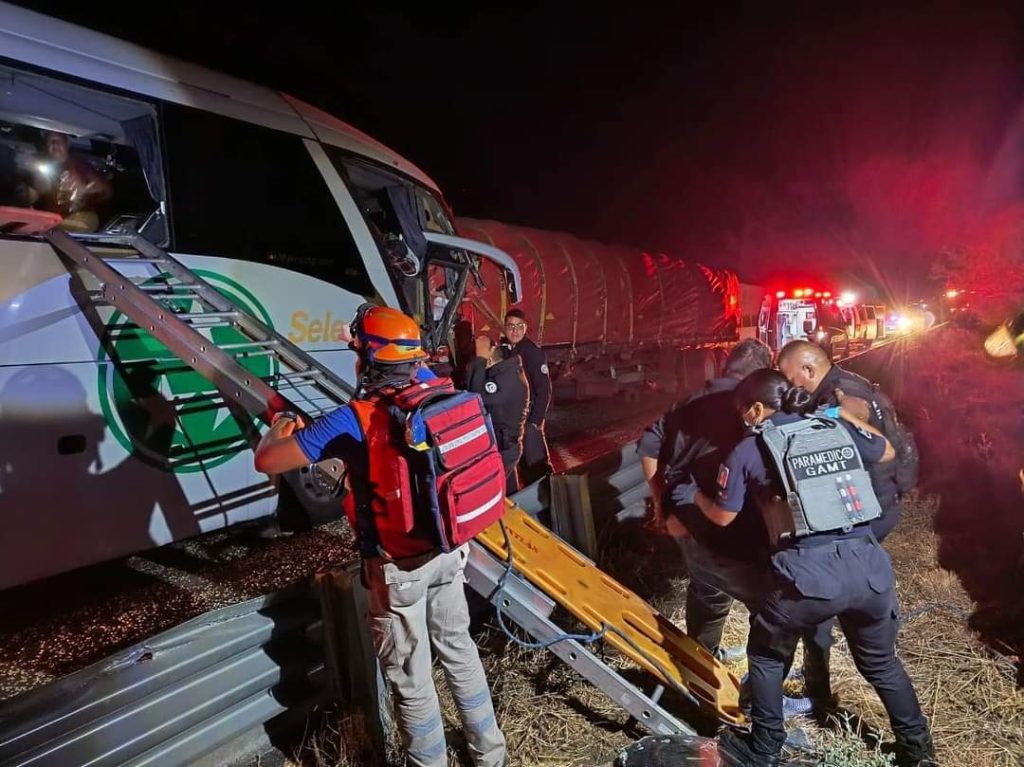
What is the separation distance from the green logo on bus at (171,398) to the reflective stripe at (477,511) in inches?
82.2

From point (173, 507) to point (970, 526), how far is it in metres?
6.10

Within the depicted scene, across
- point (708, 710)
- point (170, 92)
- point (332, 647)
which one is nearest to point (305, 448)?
point (332, 647)

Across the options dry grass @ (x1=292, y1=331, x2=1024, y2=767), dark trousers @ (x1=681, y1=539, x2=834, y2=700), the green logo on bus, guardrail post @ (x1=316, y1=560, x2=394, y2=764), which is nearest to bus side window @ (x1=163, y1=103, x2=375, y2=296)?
the green logo on bus

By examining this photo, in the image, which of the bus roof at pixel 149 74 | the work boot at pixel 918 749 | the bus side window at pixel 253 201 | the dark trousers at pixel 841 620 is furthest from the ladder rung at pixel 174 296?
the work boot at pixel 918 749

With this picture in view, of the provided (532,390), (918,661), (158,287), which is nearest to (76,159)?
A: (158,287)

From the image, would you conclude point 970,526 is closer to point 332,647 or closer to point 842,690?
point 842,690

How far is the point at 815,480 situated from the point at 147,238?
12.4 ft

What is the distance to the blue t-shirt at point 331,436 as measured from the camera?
233 cm

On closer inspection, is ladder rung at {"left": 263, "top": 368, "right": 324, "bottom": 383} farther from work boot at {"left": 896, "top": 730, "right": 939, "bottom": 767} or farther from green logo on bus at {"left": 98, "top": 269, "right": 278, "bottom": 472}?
work boot at {"left": 896, "top": 730, "right": 939, "bottom": 767}

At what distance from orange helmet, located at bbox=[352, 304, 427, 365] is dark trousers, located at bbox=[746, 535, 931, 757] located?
67.5 inches

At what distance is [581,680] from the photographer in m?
3.45

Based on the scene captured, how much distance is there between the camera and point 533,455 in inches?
228

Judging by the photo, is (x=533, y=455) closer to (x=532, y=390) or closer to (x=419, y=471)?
(x=532, y=390)

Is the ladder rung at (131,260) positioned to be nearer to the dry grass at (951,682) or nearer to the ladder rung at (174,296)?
the ladder rung at (174,296)
